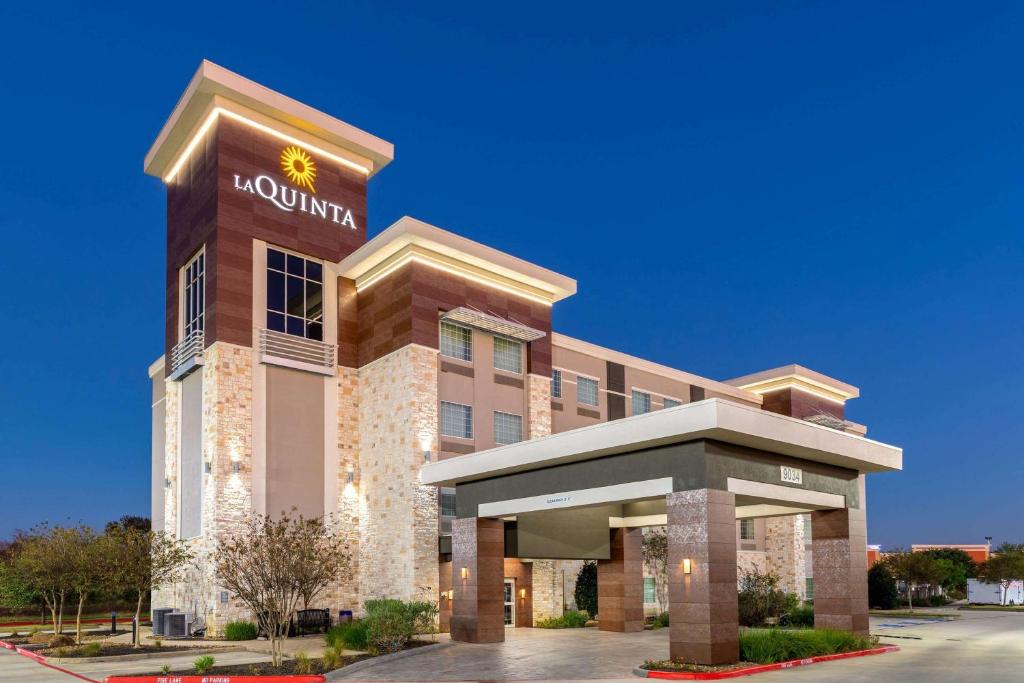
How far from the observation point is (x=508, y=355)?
39281 mm

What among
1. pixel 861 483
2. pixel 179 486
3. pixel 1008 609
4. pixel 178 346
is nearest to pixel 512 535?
pixel 861 483

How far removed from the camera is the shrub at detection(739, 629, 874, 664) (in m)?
21.8

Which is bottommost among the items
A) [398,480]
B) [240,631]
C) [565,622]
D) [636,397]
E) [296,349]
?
[565,622]

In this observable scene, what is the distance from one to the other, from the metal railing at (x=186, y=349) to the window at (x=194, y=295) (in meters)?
0.29

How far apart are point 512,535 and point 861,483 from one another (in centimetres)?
1146

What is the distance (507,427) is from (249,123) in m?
16.3

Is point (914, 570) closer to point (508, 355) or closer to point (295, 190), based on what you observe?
point (508, 355)

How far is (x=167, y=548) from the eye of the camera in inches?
1264

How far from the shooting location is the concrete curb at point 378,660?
21797 millimetres

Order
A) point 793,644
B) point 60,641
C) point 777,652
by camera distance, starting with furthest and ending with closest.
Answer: point 60,641, point 793,644, point 777,652

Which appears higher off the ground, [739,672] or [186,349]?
[186,349]

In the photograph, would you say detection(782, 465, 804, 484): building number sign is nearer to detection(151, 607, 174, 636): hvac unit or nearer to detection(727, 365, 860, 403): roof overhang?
detection(151, 607, 174, 636): hvac unit

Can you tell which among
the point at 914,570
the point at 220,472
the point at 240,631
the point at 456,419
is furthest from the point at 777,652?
the point at 914,570

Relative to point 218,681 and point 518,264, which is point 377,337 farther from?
point 218,681
